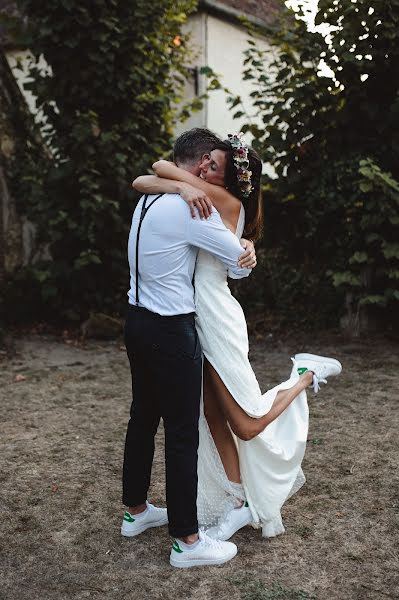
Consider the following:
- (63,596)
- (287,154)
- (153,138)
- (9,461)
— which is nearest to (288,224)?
(287,154)

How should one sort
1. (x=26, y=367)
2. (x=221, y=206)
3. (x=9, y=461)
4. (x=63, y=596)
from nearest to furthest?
(x=63, y=596), (x=221, y=206), (x=9, y=461), (x=26, y=367)

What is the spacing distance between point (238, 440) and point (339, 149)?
4.69m

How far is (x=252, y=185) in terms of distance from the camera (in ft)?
10.2

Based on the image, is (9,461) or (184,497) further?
(9,461)

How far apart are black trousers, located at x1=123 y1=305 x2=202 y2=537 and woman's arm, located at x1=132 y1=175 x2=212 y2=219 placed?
46cm

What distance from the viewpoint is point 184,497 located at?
9.95 ft

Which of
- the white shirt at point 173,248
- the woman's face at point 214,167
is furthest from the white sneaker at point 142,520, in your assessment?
the woman's face at point 214,167

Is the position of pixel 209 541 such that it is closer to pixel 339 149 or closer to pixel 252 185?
pixel 252 185

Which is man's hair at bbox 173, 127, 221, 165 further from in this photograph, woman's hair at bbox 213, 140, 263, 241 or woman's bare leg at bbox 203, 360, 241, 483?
woman's bare leg at bbox 203, 360, 241, 483

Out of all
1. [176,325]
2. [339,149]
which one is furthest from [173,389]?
[339,149]

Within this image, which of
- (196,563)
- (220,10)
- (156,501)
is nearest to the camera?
(196,563)

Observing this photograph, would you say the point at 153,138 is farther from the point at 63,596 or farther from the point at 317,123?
the point at 63,596

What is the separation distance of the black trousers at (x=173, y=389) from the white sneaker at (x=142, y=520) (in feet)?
1.23

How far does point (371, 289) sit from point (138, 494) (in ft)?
15.3
